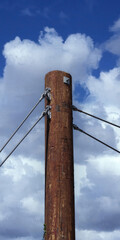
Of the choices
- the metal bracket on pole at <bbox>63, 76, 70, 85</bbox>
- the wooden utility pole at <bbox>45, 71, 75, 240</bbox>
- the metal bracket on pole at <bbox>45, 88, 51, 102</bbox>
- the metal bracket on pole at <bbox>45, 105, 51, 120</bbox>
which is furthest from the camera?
the metal bracket on pole at <bbox>63, 76, 70, 85</bbox>

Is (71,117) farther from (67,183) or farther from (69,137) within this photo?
(67,183)

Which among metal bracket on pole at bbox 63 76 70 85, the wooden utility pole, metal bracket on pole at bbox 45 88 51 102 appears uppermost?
metal bracket on pole at bbox 63 76 70 85

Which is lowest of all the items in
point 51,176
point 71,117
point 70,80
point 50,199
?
point 50,199

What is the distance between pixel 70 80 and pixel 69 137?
1.25 meters

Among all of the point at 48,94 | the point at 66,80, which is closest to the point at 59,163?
the point at 48,94

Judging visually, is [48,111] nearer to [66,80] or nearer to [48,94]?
[48,94]

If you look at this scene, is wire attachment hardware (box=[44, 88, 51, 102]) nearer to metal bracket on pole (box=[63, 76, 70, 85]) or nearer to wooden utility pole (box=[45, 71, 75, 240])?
wooden utility pole (box=[45, 71, 75, 240])

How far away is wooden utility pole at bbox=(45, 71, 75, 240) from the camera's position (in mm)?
6012

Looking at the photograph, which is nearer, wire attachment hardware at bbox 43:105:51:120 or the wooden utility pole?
the wooden utility pole

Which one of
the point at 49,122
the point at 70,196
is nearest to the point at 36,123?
the point at 49,122

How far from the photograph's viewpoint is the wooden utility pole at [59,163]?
6012 mm

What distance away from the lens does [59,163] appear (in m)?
6.29

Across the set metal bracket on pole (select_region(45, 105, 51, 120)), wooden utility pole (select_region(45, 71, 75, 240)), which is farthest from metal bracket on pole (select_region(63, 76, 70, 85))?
metal bracket on pole (select_region(45, 105, 51, 120))

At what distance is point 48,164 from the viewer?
21.0ft
